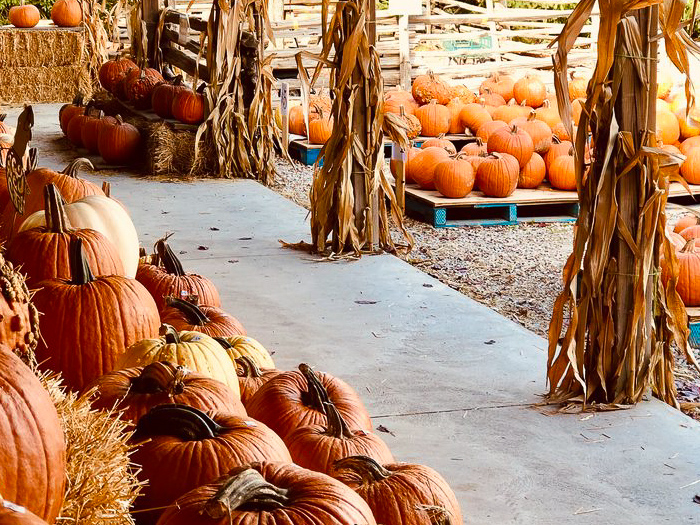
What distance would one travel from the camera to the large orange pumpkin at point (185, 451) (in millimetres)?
2055

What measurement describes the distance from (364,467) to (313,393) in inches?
20.3

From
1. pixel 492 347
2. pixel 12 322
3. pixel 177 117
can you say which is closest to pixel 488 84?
pixel 177 117

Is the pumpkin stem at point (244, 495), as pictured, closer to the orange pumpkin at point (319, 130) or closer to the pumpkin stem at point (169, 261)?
the pumpkin stem at point (169, 261)

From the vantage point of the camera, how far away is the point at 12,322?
6.46ft

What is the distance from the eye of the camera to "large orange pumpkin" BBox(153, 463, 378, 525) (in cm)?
164

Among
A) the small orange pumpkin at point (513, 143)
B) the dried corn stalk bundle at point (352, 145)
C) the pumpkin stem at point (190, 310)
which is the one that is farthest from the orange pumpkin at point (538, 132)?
the pumpkin stem at point (190, 310)

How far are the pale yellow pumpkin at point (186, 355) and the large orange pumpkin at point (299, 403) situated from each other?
0.13m

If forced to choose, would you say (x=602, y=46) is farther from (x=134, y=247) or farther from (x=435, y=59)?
(x=435, y=59)

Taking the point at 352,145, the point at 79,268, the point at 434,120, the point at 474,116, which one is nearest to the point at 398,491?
the point at 79,268

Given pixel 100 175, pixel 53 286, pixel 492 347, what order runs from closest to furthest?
1. pixel 53 286
2. pixel 492 347
3. pixel 100 175

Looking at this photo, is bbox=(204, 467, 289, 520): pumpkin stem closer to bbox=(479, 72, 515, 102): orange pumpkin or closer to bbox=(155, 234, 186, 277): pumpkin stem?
bbox=(155, 234, 186, 277): pumpkin stem

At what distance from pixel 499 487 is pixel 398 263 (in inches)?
111

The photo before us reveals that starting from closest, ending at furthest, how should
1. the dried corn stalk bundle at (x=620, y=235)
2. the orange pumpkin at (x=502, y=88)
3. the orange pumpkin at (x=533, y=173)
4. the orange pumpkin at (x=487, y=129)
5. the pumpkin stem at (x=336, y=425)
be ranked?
the pumpkin stem at (x=336, y=425)
the dried corn stalk bundle at (x=620, y=235)
the orange pumpkin at (x=533, y=173)
the orange pumpkin at (x=487, y=129)
the orange pumpkin at (x=502, y=88)

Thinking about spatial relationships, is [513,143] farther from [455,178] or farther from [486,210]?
[455,178]
